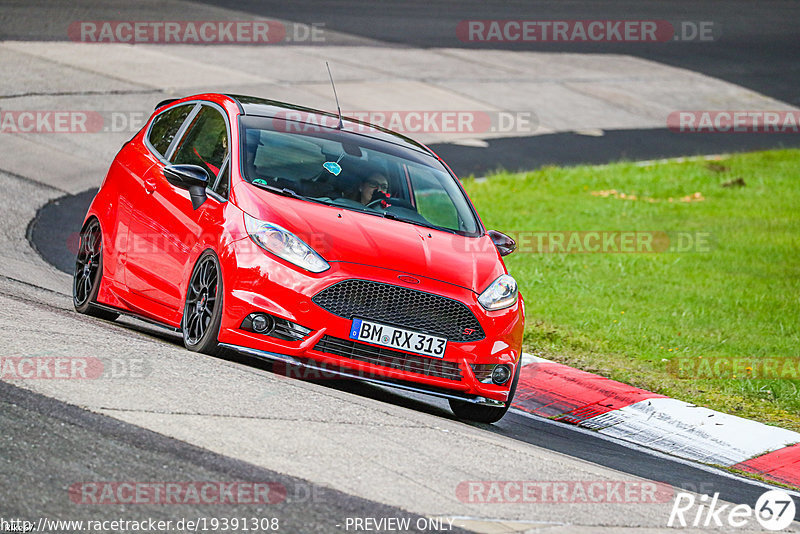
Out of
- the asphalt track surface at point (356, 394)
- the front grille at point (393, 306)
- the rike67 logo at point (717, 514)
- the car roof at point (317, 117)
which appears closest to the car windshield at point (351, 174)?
the car roof at point (317, 117)

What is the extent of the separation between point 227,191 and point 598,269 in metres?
6.85

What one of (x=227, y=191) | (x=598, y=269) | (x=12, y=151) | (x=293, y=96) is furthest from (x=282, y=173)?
(x=293, y=96)

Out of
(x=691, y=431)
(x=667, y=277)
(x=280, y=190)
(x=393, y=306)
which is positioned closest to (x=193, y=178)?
(x=280, y=190)

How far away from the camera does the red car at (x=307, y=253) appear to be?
273 inches

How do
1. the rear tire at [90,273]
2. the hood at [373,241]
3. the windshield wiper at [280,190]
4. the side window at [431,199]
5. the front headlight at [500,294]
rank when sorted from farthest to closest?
the rear tire at [90,273]
the side window at [431,199]
the windshield wiper at [280,190]
the front headlight at [500,294]
the hood at [373,241]

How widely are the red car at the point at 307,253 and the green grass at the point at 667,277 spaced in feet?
7.90

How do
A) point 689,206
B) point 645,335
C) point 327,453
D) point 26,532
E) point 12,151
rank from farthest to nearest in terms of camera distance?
point 689,206, point 12,151, point 645,335, point 327,453, point 26,532

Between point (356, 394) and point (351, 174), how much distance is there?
1.53 m

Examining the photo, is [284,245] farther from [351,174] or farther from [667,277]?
[667,277]

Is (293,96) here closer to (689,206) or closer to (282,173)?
(689,206)

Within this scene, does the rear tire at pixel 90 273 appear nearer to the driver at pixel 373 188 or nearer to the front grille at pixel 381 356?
the driver at pixel 373 188

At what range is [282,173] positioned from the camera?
780cm

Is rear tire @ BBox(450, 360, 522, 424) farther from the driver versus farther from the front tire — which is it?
the front tire

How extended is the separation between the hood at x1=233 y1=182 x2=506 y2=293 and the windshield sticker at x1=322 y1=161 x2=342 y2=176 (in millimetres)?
458
